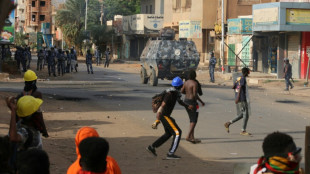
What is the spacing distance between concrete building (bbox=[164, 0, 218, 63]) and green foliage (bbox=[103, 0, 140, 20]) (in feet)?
85.4

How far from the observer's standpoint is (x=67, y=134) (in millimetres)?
14992

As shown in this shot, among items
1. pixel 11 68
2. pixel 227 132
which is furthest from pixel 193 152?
pixel 11 68

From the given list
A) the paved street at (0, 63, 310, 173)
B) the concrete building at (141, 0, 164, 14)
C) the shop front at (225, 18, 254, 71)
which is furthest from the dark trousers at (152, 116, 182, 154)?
the concrete building at (141, 0, 164, 14)

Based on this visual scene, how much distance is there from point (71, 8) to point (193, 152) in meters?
74.0

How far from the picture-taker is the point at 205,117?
729 inches

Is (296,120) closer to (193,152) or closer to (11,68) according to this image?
(193,152)

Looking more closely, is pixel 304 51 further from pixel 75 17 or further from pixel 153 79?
pixel 75 17

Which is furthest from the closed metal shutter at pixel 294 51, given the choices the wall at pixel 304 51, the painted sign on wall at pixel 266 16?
the painted sign on wall at pixel 266 16

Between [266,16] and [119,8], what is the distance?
50213 mm

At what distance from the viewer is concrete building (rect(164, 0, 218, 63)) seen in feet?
180

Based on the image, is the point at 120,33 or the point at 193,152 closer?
the point at 193,152

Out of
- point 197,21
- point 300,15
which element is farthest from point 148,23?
point 300,15

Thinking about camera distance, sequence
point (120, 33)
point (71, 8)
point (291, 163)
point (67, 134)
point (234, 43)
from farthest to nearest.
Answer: point (71, 8) < point (120, 33) < point (234, 43) < point (67, 134) < point (291, 163)

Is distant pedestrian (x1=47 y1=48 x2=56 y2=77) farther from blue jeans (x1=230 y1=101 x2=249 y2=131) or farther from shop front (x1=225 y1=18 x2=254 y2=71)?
blue jeans (x1=230 y1=101 x2=249 y2=131)
